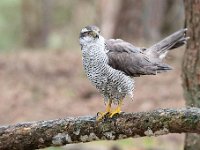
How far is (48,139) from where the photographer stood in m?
6.07

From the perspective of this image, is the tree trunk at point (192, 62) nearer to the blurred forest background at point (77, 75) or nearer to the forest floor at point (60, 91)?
the blurred forest background at point (77, 75)

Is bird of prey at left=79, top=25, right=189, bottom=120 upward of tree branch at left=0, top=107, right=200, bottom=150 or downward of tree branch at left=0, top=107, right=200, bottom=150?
upward

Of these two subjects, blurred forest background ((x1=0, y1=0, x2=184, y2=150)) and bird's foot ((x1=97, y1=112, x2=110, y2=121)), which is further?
blurred forest background ((x1=0, y1=0, x2=184, y2=150))

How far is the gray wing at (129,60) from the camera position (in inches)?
242

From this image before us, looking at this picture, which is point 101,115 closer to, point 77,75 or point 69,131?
point 69,131

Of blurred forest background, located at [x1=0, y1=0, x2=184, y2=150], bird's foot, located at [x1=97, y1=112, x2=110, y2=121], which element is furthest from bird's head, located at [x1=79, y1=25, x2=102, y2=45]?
blurred forest background, located at [x1=0, y1=0, x2=184, y2=150]

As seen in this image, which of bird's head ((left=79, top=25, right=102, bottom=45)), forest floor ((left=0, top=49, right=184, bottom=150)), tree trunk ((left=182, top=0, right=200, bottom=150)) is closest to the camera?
bird's head ((left=79, top=25, right=102, bottom=45))

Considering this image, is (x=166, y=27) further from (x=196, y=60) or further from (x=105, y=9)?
(x=196, y=60)

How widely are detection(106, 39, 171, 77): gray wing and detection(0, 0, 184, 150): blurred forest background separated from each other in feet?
11.2

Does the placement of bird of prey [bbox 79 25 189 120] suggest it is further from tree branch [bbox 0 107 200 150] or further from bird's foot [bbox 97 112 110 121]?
tree branch [bbox 0 107 200 150]

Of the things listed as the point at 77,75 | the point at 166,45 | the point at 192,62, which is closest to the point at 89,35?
the point at 166,45

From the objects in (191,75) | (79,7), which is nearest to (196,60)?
(191,75)

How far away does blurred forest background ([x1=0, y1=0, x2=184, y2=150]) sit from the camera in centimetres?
1216

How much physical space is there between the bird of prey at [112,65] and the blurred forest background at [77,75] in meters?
3.48
